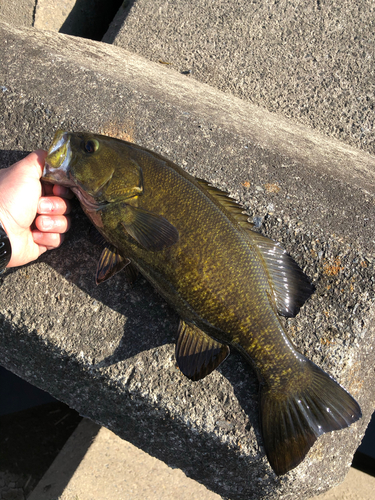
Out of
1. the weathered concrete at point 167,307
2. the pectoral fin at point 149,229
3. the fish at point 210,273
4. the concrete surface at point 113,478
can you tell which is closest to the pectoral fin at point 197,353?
the fish at point 210,273

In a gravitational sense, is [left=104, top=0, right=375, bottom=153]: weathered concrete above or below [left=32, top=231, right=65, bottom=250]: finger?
above

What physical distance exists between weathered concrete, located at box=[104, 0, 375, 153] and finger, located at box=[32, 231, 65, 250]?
2.10m

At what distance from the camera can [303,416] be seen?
6.36ft

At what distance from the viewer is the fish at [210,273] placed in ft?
6.34

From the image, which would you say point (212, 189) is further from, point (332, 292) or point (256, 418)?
point (256, 418)

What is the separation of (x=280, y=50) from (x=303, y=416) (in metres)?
3.03

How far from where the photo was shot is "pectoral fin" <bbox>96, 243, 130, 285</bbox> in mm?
2133

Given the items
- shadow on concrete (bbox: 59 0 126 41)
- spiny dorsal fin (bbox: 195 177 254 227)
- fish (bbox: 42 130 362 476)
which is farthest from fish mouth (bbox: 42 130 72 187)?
shadow on concrete (bbox: 59 0 126 41)

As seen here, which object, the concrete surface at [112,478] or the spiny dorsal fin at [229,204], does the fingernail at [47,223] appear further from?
the concrete surface at [112,478]

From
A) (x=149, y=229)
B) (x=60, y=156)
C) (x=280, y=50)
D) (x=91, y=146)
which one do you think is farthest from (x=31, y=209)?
(x=280, y=50)

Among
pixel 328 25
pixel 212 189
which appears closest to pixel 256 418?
pixel 212 189

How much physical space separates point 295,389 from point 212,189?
113 centimetres

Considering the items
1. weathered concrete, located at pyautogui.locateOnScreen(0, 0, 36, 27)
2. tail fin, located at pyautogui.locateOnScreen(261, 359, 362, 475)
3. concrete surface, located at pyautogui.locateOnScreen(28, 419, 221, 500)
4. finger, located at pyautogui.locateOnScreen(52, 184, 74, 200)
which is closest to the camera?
tail fin, located at pyautogui.locateOnScreen(261, 359, 362, 475)

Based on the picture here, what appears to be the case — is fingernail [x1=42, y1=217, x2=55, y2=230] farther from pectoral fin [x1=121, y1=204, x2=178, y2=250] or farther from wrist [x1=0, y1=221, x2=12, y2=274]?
pectoral fin [x1=121, y1=204, x2=178, y2=250]
